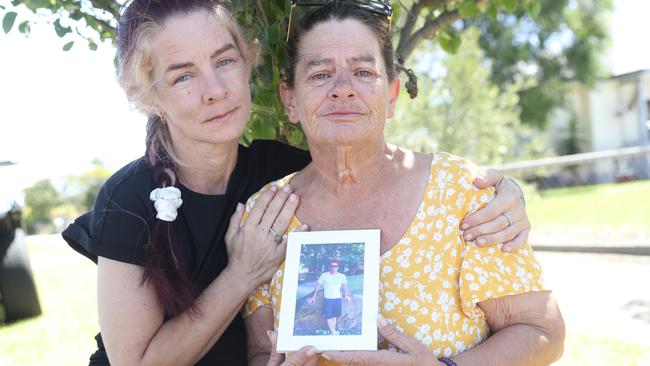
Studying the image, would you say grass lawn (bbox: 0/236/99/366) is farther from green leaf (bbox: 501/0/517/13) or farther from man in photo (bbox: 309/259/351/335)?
green leaf (bbox: 501/0/517/13)

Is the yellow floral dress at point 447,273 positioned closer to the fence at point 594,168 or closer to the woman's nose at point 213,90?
the woman's nose at point 213,90

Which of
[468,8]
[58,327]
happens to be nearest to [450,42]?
[468,8]

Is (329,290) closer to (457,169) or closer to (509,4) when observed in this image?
(457,169)

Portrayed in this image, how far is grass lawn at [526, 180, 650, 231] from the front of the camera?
13434 millimetres

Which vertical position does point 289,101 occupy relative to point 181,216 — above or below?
above

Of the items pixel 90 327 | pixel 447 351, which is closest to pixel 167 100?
pixel 447 351

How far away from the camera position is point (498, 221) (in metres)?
2.51

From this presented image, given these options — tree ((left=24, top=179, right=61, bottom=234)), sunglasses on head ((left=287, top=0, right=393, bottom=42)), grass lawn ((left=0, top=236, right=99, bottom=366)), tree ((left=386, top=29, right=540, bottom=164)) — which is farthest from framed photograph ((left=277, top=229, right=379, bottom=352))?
tree ((left=24, top=179, right=61, bottom=234))

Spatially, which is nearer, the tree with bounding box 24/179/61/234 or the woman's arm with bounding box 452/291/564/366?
the woman's arm with bounding box 452/291/564/366

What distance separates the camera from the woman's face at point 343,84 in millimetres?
2664

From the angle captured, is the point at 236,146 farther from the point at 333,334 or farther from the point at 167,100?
the point at 333,334

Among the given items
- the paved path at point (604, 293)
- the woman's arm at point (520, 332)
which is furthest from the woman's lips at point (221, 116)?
the paved path at point (604, 293)

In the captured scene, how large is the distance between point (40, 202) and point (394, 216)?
27874 millimetres

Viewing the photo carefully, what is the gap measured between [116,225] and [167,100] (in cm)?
55
